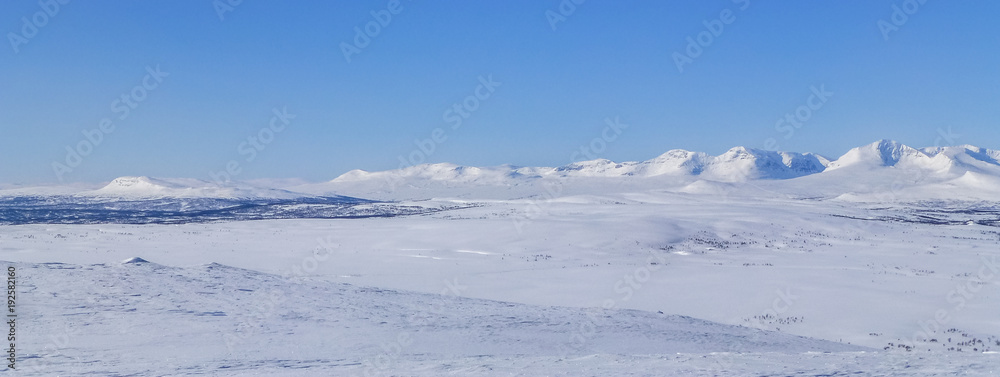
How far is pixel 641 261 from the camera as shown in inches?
1251

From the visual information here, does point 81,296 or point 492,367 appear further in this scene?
point 81,296

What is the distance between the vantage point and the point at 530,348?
12.3 meters

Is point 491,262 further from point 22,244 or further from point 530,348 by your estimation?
point 22,244

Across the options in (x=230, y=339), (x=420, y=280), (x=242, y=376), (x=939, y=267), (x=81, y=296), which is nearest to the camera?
(x=242, y=376)

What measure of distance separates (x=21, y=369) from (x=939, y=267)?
109ft

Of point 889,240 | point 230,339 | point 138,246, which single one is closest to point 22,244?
point 138,246

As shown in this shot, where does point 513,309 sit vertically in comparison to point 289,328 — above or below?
below

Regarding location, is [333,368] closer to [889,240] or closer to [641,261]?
[641,261]

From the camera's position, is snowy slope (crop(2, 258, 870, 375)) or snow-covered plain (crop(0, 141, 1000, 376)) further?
snowy slope (crop(2, 258, 870, 375))

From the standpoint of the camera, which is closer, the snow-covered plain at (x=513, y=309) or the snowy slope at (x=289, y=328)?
the snow-covered plain at (x=513, y=309)

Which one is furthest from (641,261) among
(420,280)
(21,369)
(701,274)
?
(21,369)

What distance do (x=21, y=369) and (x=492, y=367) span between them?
6.60 metres

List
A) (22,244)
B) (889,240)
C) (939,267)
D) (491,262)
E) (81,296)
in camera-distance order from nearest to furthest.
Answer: (81,296) < (939,267) < (491,262) < (22,244) < (889,240)

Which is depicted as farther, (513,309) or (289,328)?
(513,309)
